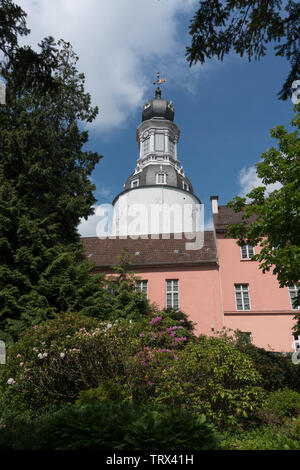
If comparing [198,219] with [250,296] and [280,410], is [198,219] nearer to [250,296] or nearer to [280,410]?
[250,296]

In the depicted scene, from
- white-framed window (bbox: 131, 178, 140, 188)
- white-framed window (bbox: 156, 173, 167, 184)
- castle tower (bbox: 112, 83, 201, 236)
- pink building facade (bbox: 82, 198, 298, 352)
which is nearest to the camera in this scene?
pink building facade (bbox: 82, 198, 298, 352)

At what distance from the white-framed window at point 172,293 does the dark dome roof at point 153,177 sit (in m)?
23.4

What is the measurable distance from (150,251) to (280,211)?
59.7 ft

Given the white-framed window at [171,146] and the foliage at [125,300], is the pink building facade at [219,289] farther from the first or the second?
the white-framed window at [171,146]

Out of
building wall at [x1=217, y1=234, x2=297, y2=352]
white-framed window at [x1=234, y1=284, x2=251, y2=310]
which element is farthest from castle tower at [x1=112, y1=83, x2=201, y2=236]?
white-framed window at [x1=234, y1=284, x2=251, y2=310]

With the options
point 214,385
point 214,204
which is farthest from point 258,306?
point 214,385

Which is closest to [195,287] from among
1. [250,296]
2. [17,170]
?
[250,296]

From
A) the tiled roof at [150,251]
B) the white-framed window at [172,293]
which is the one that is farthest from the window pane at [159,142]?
the white-framed window at [172,293]

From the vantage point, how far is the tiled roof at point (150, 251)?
26516 mm

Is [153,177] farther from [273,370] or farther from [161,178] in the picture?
[273,370]

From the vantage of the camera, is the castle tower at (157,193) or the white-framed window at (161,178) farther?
the white-framed window at (161,178)

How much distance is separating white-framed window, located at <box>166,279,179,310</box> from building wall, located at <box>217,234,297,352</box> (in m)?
3.38

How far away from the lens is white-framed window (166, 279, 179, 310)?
25.2 m

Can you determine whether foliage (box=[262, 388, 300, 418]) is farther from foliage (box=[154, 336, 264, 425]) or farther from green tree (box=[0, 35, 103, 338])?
green tree (box=[0, 35, 103, 338])
